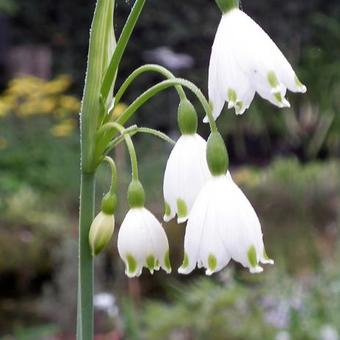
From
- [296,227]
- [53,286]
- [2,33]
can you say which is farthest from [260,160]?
[53,286]

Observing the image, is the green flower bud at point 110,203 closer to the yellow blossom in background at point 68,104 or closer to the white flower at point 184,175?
the white flower at point 184,175

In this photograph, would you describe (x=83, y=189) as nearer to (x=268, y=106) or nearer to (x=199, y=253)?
(x=199, y=253)

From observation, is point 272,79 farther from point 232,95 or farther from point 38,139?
point 38,139

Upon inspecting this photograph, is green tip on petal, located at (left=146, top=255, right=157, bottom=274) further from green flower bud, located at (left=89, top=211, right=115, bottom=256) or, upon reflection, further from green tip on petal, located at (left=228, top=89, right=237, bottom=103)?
green tip on petal, located at (left=228, top=89, right=237, bottom=103)

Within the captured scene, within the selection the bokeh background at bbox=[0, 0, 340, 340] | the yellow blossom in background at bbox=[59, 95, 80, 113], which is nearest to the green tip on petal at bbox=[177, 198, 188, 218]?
the bokeh background at bbox=[0, 0, 340, 340]

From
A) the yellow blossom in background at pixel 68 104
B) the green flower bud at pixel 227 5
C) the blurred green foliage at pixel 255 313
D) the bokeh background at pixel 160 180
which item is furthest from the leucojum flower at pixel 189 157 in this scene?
the yellow blossom in background at pixel 68 104

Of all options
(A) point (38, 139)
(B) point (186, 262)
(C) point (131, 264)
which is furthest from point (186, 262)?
(A) point (38, 139)
